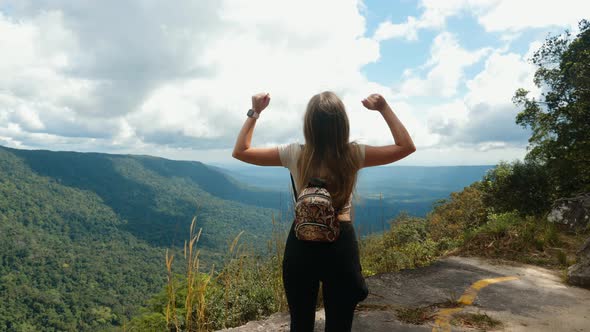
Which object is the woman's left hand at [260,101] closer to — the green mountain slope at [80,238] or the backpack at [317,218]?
the backpack at [317,218]

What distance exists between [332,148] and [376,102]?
1.14 ft

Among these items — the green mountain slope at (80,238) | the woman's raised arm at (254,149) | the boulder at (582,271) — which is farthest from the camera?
the green mountain slope at (80,238)

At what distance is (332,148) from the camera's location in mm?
1496

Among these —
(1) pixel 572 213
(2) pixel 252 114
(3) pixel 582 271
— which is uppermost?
(2) pixel 252 114

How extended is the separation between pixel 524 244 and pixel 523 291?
215 centimetres

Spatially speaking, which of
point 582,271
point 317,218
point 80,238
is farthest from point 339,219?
point 80,238

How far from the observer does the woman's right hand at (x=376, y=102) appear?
1.62 meters

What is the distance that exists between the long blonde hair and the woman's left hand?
1.18 feet

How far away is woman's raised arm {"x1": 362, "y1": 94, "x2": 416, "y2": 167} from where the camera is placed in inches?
60.5

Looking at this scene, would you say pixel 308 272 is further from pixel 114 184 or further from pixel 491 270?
pixel 114 184

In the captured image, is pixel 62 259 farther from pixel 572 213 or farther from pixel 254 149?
pixel 254 149

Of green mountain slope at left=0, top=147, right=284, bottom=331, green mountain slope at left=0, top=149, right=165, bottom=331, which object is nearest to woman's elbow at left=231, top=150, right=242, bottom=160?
green mountain slope at left=0, top=147, right=284, bottom=331

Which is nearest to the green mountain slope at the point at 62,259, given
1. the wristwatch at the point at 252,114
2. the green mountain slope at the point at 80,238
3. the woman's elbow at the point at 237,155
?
the green mountain slope at the point at 80,238

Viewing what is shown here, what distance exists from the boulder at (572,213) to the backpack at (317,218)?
7456 mm
